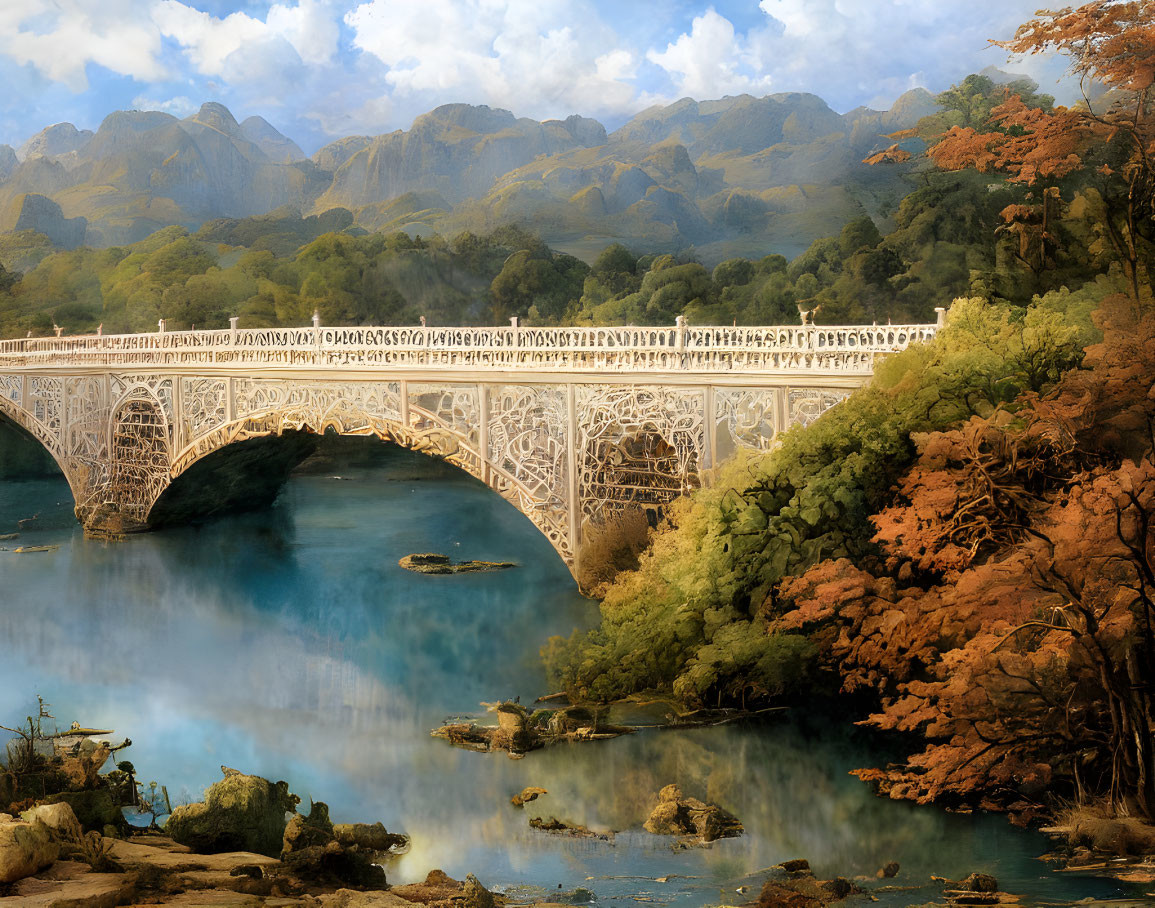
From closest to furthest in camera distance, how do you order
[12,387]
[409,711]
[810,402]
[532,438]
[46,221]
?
[409,711]
[810,402]
[532,438]
[12,387]
[46,221]

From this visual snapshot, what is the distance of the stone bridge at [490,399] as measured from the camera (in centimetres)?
1396

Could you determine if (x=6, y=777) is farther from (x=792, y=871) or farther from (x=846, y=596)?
(x=846, y=596)

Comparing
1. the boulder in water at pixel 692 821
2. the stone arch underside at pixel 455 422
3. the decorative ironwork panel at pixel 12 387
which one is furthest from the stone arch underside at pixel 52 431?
the boulder in water at pixel 692 821

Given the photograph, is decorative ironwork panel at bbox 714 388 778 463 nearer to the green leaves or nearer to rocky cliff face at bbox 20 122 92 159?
the green leaves

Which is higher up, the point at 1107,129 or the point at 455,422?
the point at 1107,129

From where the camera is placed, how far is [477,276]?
112 feet

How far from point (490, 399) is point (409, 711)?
5.05 meters

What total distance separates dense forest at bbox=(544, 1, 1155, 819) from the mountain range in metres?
16.5

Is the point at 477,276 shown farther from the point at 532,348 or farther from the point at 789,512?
the point at 789,512

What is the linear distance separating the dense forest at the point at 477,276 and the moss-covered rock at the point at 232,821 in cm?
1536

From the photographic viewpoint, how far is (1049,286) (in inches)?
501

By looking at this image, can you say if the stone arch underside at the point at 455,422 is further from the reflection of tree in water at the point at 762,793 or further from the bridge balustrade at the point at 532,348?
the reflection of tree in water at the point at 762,793

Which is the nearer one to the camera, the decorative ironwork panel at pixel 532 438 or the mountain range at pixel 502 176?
the decorative ironwork panel at pixel 532 438

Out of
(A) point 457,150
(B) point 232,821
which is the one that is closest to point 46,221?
(A) point 457,150
